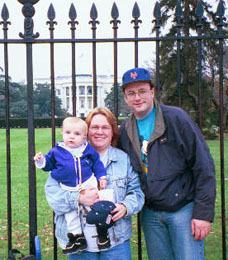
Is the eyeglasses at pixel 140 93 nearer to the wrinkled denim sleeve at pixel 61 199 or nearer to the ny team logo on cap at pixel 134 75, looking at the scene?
the ny team logo on cap at pixel 134 75

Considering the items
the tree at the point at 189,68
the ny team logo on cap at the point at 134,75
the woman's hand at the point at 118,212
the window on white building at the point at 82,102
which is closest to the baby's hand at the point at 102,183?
the woman's hand at the point at 118,212

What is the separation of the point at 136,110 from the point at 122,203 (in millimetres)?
693

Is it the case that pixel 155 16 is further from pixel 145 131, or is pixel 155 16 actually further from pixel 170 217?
pixel 170 217

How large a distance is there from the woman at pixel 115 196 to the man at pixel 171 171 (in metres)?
0.11

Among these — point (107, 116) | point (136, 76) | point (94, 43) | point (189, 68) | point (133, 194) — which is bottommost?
point (133, 194)

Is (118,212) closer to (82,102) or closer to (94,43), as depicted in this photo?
(94,43)

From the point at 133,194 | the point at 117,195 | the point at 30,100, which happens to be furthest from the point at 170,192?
the point at 30,100

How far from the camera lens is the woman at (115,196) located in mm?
2584

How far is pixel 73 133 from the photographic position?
8.55 feet

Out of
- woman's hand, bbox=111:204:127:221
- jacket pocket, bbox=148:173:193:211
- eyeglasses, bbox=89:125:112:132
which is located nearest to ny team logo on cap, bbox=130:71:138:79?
eyeglasses, bbox=89:125:112:132

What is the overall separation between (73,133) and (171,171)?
764 mm

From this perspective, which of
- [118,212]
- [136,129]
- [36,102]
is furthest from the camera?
[36,102]

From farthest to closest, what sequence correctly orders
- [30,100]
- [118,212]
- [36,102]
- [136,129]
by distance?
[36,102]
[30,100]
[136,129]
[118,212]

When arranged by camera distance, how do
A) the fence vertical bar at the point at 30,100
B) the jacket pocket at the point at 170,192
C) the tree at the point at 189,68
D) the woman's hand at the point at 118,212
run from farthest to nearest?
the tree at the point at 189,68
the fence vertical bar at the point at 30,100
the jacket pocket at the point at 170,192
the woman's hand at the point at 118,212
